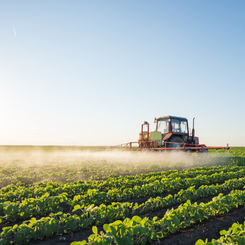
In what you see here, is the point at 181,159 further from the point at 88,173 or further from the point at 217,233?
the point at 217,233

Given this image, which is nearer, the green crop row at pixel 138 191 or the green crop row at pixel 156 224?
the green crop row at pixel 156 224

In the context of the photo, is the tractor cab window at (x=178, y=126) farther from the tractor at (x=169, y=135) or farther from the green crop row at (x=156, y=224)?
the green crop row at (x=156, y=224)

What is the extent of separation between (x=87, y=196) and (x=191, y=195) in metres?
2.72

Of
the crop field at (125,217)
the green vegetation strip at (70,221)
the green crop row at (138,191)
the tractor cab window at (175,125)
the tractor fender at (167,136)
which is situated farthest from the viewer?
the tractor cab window at (175,125)

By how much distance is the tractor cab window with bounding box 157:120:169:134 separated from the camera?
13.0 metres

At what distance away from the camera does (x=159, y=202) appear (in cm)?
447

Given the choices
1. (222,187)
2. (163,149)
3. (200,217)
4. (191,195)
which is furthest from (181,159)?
(200,217)

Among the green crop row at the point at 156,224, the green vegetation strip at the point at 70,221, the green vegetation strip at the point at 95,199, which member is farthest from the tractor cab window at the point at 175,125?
the green vegetation strip at the point at 70,221

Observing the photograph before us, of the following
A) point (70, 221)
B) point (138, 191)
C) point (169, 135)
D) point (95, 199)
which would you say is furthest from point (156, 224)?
point (169, 135)

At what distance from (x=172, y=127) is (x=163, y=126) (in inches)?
25.9

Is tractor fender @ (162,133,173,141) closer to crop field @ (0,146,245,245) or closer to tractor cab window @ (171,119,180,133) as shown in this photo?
tractor cab window @ (171,119,180,133)

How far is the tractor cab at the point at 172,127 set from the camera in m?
12.7

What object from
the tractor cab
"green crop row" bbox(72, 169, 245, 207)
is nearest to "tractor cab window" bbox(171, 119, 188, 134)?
the tractor cab

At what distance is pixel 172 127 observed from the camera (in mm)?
12789
